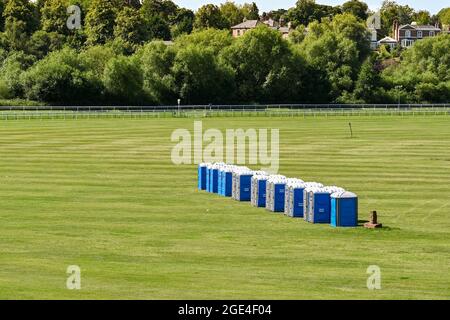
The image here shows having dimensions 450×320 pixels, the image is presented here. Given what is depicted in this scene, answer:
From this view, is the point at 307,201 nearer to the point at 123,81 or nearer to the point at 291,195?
the point at 291,195

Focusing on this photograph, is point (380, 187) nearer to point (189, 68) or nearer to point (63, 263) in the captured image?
point (63, 263)

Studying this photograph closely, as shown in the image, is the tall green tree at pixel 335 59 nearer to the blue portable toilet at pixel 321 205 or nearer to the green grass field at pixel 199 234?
the green grass field at pixel 199 234

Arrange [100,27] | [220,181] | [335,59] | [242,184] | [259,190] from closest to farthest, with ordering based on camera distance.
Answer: [259,190] → [242,184] → [220,181] → [335,59] → [100,27]

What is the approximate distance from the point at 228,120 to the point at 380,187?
6051cm

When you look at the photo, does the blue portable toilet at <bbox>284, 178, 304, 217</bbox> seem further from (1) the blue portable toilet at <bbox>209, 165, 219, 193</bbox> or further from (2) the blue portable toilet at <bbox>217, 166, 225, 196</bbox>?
(1) the blue portable toilet at <bbox>209, 165, 219, 193</bbox>

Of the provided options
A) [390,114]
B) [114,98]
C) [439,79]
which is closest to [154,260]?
[390,114]

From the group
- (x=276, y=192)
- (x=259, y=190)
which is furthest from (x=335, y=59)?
(x=276, y=192)

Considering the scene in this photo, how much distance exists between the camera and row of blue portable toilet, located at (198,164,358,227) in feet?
107

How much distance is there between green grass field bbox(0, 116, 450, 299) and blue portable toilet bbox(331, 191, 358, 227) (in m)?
0.62

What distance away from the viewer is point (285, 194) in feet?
116

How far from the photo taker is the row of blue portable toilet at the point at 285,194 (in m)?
32.5

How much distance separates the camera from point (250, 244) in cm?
2917

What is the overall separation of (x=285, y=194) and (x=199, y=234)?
5.20 metres
